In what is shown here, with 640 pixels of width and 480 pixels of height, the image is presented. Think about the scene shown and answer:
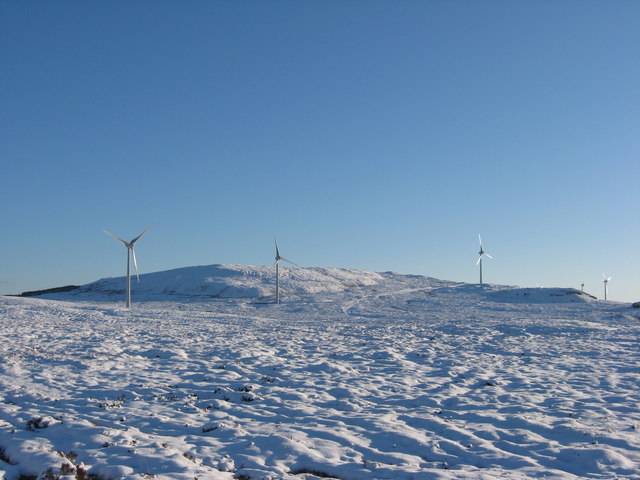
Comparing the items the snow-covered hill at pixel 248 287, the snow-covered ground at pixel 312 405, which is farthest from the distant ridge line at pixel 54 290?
the snow-covered ground at pixel 312 405

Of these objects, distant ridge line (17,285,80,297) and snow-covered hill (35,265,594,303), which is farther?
distant ridge line (17,285,80,297)

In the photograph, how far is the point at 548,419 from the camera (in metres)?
11.0

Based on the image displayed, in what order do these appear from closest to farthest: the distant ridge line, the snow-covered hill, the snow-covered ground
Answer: the snow-covered ground
the snow-covered hill
the distant ridge line

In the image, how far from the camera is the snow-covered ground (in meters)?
8.18

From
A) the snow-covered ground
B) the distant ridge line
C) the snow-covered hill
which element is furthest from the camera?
the distant ridge line

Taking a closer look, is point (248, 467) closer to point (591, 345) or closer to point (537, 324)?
point (591, 345)

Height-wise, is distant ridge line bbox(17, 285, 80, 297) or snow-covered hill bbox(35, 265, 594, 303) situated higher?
snow-covered hill bbox(35, 265, 594, 303)

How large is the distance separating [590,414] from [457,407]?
2.99m

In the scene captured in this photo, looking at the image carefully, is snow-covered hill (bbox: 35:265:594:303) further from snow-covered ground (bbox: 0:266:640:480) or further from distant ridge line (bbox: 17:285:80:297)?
snow-covered ground (bbox: 0:266:640:480)

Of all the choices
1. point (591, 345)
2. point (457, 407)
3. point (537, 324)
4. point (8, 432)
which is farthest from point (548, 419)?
point (537, 324)

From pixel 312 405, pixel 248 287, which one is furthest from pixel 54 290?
pixel 312 405

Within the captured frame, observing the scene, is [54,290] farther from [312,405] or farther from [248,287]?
[312,405]

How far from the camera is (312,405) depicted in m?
12.1

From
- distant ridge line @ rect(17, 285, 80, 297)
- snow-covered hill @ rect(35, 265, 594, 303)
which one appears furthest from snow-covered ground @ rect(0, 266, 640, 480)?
distant ridge line @ rect(17, 285, 80, 297)
